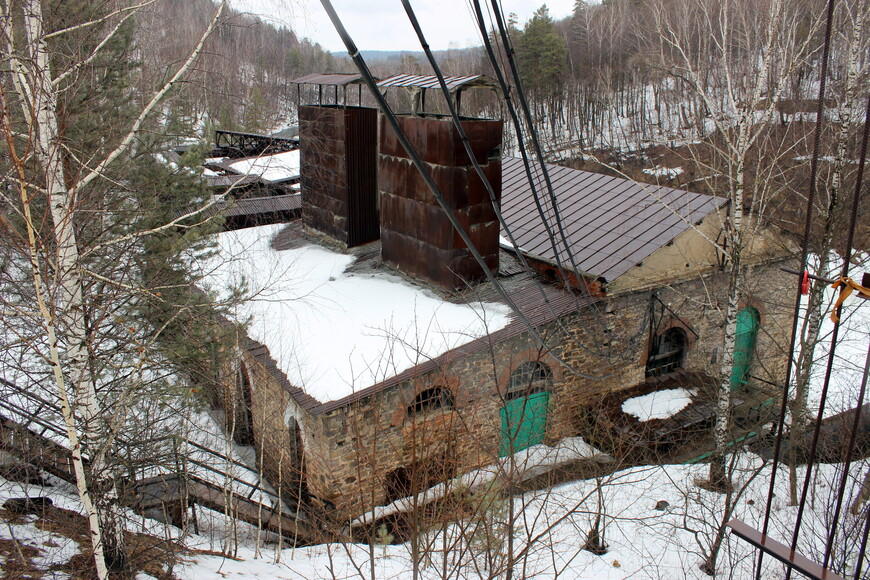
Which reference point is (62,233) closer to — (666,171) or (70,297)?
(70,297)

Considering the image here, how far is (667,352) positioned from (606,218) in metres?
2.82

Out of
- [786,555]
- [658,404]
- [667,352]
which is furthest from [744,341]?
[786,555]

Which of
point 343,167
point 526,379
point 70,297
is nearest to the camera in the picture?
point 70,297

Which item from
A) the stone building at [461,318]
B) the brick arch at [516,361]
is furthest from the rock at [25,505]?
the brick arch at [516,361]

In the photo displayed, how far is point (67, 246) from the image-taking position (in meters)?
5.26

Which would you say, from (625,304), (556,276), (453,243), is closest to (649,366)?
(625,304)

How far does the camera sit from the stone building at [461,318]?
30.2 ft

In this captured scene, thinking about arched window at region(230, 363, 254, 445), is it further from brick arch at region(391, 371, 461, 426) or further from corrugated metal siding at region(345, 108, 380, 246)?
brick arch at region(391, 371, 461, 426)

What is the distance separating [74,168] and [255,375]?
5.13 m

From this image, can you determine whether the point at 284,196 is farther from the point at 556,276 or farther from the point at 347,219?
the point at 556,276

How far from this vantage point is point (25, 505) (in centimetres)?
730

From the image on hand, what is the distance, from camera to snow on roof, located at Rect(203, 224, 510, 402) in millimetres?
9109

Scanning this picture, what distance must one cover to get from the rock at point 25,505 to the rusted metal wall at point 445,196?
636cm

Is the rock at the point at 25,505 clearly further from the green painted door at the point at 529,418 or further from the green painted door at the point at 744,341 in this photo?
the green painted door at the point at 744,341
